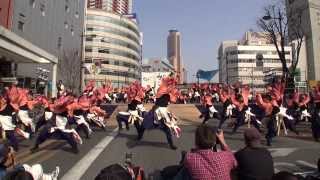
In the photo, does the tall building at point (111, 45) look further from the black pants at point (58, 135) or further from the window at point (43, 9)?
the black pants at point (58, 135)

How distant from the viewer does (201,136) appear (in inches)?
187

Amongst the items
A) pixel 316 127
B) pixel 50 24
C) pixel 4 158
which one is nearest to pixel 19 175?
pixel 4 158

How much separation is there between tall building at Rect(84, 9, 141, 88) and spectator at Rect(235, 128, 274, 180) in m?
101

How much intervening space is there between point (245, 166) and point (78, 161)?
5.94m

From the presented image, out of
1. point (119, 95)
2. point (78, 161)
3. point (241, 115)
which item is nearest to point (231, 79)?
point (119, 95)

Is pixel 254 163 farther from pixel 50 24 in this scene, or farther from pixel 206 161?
pixel 50 24

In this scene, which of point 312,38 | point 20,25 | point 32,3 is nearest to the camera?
point 20,25

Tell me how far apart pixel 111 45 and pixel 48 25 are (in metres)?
68.1

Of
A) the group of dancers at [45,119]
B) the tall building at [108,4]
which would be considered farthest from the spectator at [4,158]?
the tall building at [108,4]

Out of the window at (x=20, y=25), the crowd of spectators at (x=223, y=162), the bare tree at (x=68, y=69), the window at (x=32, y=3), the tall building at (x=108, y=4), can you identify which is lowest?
the crowd of spectators at (x=223, y=162)

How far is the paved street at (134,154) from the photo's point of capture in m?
9.30

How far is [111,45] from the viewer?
4545 inches

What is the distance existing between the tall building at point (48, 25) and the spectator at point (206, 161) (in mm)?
24711

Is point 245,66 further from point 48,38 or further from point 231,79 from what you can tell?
point 48,38
